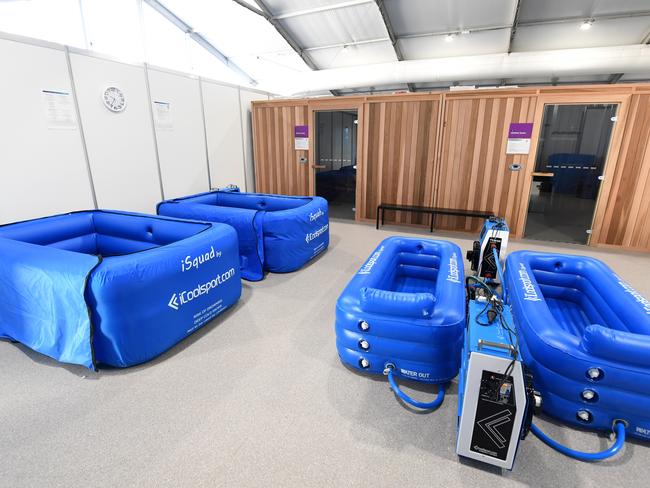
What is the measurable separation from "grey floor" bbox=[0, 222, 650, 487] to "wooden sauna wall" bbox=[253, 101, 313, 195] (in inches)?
170

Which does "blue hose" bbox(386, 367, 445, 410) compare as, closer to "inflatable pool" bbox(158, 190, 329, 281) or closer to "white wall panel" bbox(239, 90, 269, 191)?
"inflatable pool" bbox(158, 190, 329, 281)

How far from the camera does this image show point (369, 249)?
4531 mm

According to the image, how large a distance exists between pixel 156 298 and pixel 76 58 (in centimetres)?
316

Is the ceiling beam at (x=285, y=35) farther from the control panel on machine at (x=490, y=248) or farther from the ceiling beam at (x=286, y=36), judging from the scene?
the control panel on machine at (x=490, y=248)

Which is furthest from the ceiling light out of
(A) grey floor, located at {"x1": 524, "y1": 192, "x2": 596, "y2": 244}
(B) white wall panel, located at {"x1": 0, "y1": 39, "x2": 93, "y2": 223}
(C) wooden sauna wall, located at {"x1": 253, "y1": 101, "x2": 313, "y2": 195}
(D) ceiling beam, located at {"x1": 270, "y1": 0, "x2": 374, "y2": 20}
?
(B) white wall panel, located at {"x1": 0, "y1": 39, "x2": 93, "y2": 223}

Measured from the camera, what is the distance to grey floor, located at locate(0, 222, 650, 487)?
4.88 ft

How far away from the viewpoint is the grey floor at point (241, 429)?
4.88 feet

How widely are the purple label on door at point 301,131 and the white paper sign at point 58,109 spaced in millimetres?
3363

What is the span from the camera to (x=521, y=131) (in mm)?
4746

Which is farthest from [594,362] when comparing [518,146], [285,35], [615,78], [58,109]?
[615,78]

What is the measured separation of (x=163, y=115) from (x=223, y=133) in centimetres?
127

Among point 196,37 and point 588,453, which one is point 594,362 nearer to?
point 588,453

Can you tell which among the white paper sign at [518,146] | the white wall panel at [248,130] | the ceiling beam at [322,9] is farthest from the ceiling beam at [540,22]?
the white wall panel at [248,130]

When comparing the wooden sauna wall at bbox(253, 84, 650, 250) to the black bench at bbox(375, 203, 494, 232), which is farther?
the black bench at bbox(375, 203, 494, 232)
